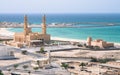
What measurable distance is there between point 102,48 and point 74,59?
9.31 metres

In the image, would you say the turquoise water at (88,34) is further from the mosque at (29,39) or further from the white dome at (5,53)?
the white dome at (5,53)

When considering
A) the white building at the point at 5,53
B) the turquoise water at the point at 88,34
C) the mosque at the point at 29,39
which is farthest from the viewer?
the turquoise water at the point at 88,34

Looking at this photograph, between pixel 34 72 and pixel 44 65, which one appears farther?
pixel 44 65

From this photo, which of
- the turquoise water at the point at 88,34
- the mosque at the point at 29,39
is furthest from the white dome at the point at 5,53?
the turquoise water at the point at 88,34

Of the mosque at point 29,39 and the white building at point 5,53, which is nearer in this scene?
the white building at point 5,53

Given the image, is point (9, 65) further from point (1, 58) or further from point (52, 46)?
point (52, 46)

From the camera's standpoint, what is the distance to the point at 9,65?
125ft

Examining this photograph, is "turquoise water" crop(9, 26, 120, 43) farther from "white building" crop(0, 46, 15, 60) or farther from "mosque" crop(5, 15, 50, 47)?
"white building" crop(0, 46, 15, 60)

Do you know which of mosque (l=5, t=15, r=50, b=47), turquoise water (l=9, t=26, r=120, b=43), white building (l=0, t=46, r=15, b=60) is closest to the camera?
white building (l=0, t=46, r=15, b=60)

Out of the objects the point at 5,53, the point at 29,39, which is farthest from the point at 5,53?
the point at 29,39

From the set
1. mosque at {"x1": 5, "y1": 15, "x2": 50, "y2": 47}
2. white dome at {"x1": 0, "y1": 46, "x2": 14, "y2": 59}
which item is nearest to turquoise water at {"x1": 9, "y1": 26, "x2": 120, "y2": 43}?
mosque at {"x1": 5, "y1": 15, "x2": 50, "y2": 47}

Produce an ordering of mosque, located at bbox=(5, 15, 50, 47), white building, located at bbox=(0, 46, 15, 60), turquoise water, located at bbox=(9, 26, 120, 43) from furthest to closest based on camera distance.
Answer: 1. turquoise water, located at bbox=(9, 26, 120, 43)
2. mosque, located at bbox=(5, 15, 50, 47)
3. white building, located at bbox=(0, 46, 15, 60)

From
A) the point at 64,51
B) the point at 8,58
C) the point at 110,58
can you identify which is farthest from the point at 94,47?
the point at 8,58

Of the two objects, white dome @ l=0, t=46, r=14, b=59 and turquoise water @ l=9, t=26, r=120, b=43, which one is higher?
white dome @ l=0, t=46, r=14, b=59
